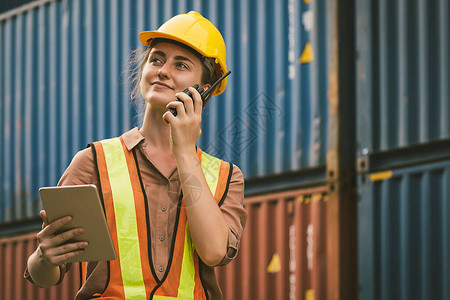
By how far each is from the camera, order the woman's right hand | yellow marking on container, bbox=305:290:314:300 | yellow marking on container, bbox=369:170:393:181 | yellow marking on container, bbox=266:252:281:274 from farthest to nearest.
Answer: yellow marking on container, bbox=266:252:281:274 → yellow marking on container, bbox=305:290:314:300 → yellow marking on container, bbox=369:170:393:181 → the woman's right hand

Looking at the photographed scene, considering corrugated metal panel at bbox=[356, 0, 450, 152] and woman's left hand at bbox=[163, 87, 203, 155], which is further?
corrugated metal panel at bbox=[356, 0, 450, 152]

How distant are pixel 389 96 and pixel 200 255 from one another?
4099 millimetres

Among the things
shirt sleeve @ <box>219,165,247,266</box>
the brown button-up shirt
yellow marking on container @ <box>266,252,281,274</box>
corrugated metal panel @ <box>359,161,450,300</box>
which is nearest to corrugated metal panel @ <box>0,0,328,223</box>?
corrugated metal panel @ <box>359,161,450,300</box>

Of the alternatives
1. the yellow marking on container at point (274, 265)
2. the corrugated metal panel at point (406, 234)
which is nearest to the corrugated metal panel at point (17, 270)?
the yellow marking on container at point (274, 265)

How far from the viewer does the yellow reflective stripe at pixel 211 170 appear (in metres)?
2.39

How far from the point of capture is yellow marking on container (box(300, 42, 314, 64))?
6191 mm

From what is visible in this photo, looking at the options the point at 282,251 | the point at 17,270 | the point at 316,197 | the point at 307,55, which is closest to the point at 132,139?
the point at 316,197

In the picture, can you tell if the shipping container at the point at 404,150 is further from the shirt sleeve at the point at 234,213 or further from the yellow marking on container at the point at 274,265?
the shirt sleeve at the point at 234,213

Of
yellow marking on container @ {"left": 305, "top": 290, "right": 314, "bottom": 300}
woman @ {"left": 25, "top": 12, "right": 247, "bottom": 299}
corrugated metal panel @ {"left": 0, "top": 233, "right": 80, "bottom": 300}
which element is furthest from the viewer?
corrugated metal panel @ {"left": 0, "top": 233, "right": 80, "bottom": 300}

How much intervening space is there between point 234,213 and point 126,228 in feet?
1.32

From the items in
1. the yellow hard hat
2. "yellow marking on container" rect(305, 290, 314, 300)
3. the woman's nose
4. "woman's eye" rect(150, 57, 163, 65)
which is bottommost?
"yellow marking on container" rect(305, 290, 314, 300)

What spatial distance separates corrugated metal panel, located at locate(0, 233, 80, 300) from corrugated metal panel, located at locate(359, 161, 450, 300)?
3742mm

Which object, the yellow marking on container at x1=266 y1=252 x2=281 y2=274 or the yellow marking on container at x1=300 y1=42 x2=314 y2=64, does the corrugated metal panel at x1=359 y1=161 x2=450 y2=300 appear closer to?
the yellow marking on container at x1=266 y1=252 x2=281 y2=274

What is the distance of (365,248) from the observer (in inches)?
227
